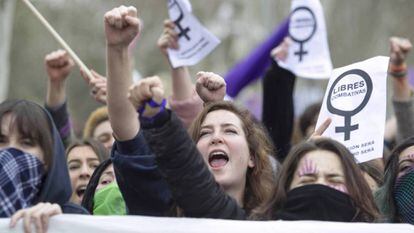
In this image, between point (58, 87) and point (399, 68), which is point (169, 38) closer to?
point (58, 87)

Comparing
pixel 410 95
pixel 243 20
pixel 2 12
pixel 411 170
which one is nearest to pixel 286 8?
pixel 243 20

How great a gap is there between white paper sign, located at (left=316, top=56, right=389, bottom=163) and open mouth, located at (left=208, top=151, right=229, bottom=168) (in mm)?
479

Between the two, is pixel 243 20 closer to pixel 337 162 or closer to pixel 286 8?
pixel 286 8

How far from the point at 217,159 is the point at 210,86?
0.58 m

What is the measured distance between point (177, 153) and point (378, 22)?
29.2 metres

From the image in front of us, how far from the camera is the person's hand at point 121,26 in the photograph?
5562 mm

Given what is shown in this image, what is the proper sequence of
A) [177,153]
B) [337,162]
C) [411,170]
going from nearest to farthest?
[177,153] < [337,162] < [411,170]

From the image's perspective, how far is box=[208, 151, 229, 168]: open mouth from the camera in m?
6.29

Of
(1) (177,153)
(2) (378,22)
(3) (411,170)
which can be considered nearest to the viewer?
(1) (177,153)

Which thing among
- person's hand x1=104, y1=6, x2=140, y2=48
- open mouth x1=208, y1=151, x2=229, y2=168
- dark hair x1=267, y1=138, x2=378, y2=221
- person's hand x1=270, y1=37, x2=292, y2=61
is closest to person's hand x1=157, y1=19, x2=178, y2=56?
person's hand x1=270, y1=37, x2=292, y2=61

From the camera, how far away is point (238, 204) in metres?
5.91

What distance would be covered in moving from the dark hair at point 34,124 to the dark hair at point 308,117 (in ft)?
10.2

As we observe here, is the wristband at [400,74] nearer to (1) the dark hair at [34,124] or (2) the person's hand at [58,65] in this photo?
(2) the person's hand at [58,65]

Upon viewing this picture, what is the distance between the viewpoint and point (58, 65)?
315 inches
